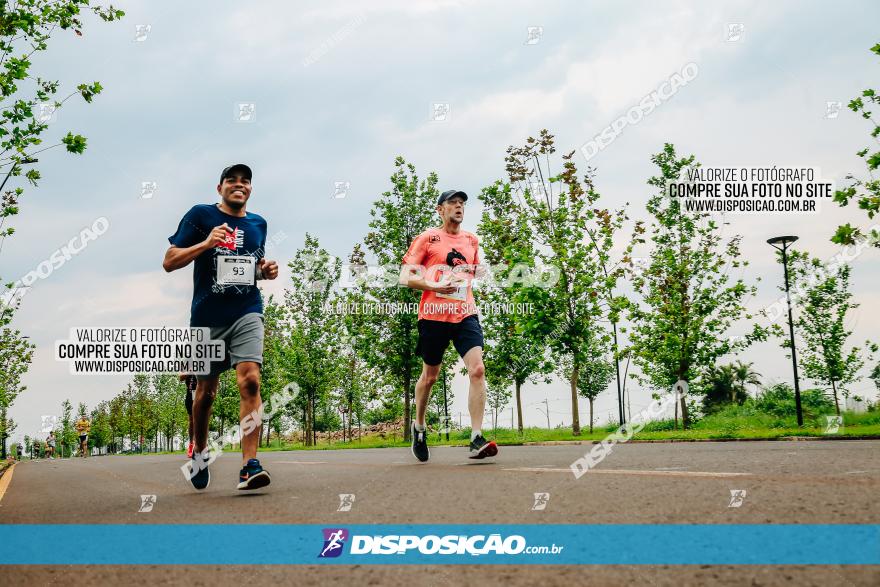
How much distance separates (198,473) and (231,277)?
1641mm

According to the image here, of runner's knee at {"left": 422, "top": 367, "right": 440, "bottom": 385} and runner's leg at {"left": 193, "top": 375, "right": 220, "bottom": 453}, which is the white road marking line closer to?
runner's knee at {"left": 422, "top": 367, "right": 440, "bottom": 385}

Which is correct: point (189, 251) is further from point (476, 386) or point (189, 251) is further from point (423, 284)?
point (476, 386)

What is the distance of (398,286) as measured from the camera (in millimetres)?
26391

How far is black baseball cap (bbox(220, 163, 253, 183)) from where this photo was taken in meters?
4.98

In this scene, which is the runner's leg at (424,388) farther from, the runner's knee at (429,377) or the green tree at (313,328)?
the green tree at (313,328)

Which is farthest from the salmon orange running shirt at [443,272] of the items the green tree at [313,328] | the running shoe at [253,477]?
the green tree at [313,328]

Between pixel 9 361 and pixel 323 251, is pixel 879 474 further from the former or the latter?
pixel 9 361

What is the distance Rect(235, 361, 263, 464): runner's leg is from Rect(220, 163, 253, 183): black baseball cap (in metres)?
1.44

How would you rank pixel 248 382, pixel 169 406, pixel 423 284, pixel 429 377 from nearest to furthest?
1. pixel 248 382
2. pixel 423 284
3. pixel 429 377
4. pixel 169 406

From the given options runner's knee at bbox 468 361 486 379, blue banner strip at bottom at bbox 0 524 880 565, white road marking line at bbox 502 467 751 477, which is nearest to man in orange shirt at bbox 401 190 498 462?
runner's knee at bbox 468 361 486 379

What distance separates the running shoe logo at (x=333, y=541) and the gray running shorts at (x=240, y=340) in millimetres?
2345

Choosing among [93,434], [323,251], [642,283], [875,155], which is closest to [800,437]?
[875,155]

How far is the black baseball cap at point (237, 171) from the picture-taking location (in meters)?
4.98

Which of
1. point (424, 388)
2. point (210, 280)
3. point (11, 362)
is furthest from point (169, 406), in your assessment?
point (210, 280)
